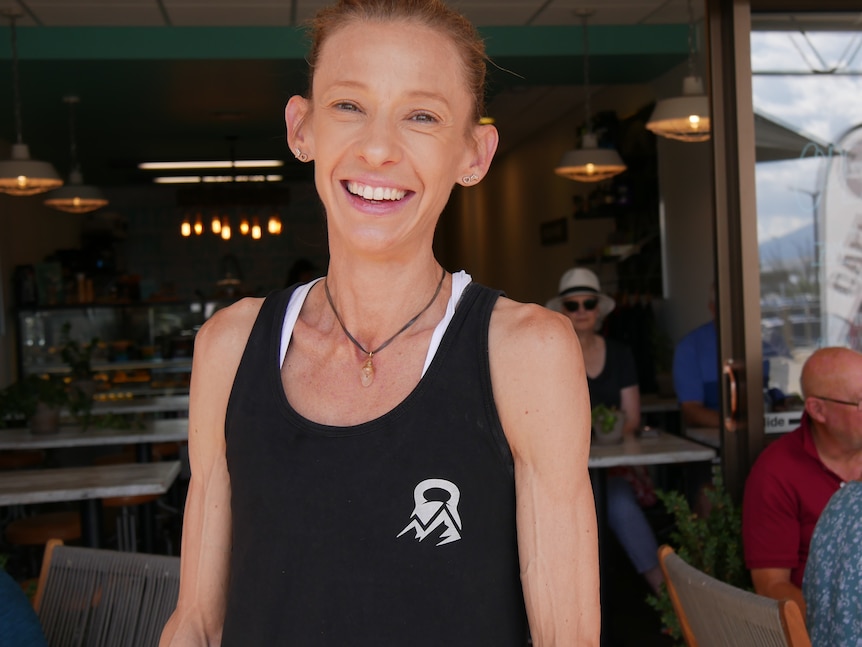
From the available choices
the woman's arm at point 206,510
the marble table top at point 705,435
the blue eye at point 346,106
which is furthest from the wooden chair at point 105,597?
the marble table top at point 705,435

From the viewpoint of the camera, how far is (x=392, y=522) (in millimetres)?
1051

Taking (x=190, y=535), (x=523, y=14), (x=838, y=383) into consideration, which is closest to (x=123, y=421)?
(x=523, y=14)

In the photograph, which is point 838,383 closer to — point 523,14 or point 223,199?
point 523,14

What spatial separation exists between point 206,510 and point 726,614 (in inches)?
49.9

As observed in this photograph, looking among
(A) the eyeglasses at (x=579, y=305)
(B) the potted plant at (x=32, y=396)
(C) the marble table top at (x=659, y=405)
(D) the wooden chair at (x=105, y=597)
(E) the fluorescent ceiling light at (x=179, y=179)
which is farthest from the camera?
(E) the fluorescent ceiling light at (x=179, y=179)

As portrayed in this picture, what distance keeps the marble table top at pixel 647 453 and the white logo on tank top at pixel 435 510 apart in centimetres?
306

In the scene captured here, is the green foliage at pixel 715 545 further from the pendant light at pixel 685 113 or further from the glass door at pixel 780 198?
the pendant light at pixel 685 113

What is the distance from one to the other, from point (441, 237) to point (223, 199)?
227 inches

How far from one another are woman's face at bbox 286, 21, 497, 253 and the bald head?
2080 millimetres

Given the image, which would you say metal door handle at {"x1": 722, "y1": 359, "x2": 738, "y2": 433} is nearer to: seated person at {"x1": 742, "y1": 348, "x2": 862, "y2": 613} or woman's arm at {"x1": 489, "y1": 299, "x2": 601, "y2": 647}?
seated person at {"x1": 742, "y1": 348, "x2": 862, "y2": 613}

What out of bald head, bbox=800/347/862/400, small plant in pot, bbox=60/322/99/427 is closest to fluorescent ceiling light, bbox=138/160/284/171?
small plant in pot, bbox=60/322/99/427

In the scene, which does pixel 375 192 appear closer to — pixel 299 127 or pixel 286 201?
pixel 299 127

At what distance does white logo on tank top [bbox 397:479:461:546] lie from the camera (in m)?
1.05

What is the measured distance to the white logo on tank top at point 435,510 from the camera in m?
1.05
